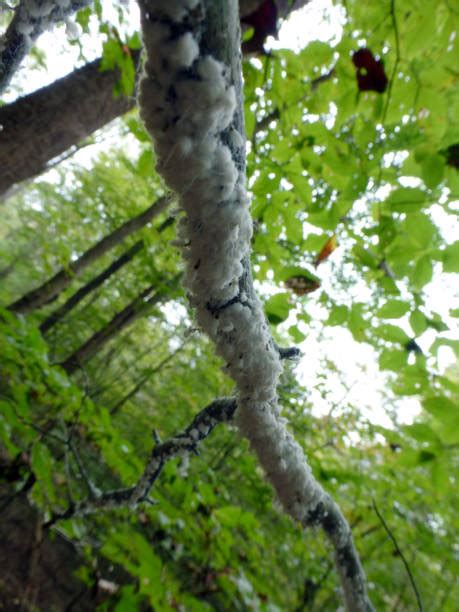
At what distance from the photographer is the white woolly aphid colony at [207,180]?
0.35 m

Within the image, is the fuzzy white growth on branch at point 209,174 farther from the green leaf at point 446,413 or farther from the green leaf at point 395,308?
the green leaf at point 395,308

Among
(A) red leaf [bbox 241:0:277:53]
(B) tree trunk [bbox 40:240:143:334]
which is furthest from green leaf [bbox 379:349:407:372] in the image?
(B) tree trunk [bbox 40:240:143:334]

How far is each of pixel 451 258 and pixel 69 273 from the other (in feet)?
11.0

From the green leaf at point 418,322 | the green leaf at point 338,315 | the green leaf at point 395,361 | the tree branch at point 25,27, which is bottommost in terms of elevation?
the tree branch at point 25,27

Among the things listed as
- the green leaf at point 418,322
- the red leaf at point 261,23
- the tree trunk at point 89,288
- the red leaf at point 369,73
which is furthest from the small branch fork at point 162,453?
the tree trunk at point 89,288

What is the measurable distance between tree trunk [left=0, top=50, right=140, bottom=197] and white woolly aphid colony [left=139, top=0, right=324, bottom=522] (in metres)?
1.26

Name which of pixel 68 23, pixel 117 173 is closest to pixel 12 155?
pixel 68 23

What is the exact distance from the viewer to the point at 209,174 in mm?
423

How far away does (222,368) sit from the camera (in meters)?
0.67

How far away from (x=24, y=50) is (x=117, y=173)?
15.5 feet

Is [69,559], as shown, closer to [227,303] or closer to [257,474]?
[257,474]

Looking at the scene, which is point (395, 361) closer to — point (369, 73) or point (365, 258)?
point (365, 258)

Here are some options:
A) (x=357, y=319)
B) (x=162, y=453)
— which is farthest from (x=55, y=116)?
(x=357, y=319)

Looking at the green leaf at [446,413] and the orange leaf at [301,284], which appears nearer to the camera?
the green leaf at [446,413]
